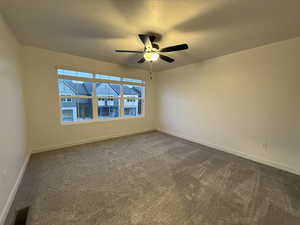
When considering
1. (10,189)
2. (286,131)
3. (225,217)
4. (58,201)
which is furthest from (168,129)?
(10,189)

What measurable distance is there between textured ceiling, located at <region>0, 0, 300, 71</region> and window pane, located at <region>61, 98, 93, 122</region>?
1433mm

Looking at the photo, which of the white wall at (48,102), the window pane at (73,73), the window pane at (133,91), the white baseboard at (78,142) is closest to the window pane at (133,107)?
the window pane at (133,91)

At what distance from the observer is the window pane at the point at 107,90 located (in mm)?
3884

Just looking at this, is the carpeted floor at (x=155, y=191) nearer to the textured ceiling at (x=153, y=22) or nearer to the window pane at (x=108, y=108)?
the window pane at (x=108, y=108)

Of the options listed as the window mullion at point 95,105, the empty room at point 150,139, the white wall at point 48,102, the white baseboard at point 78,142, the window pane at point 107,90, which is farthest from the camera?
the window pane at point 107,90

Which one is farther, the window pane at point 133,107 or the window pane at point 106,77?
the window pane at point 133,107

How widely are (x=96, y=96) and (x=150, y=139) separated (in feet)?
7.14

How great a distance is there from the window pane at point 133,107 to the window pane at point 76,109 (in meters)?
1.20

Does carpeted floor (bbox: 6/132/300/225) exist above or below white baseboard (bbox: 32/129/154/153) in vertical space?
below

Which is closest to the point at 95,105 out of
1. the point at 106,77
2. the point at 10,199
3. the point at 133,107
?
the point at 106,77

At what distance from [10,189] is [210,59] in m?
4.57

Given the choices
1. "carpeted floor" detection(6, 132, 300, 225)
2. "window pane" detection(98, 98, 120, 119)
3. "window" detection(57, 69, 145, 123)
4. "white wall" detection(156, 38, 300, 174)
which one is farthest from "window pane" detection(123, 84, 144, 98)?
"carpeted floor" detection(6, 132, 300, 225)

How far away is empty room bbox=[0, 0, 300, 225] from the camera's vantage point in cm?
151

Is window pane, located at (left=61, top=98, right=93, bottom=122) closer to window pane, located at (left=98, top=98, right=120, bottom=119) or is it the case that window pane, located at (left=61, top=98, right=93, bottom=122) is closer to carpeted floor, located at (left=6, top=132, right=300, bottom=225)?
window pane, located at (left=98, top=98, right=120, bottom=119)
